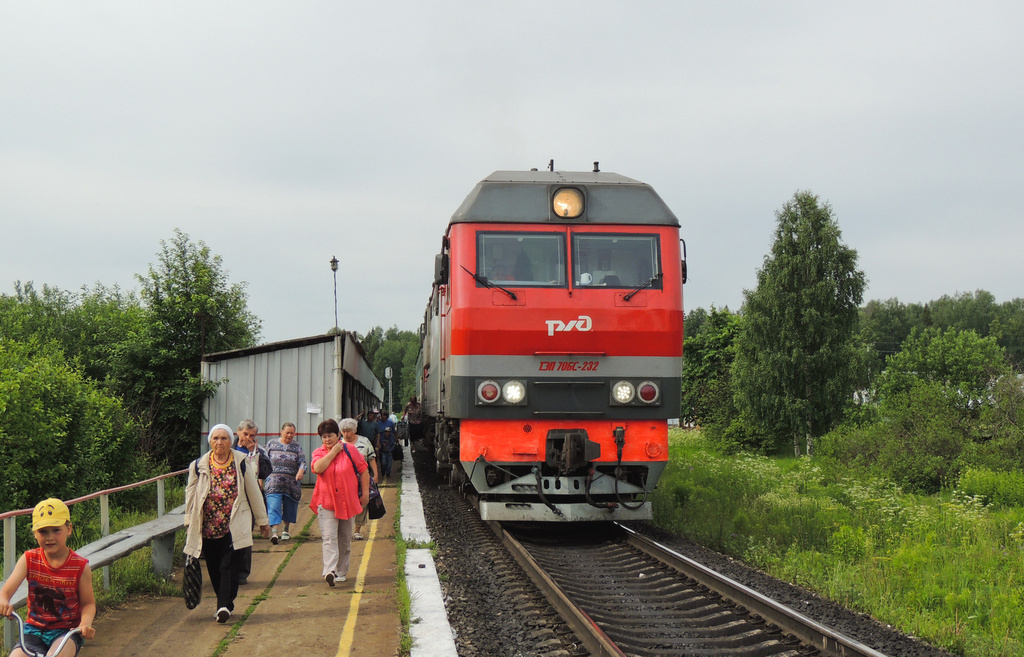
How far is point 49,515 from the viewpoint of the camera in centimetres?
409

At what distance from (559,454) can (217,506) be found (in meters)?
4.00

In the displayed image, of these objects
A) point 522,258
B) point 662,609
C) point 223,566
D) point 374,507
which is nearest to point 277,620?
point 223,566

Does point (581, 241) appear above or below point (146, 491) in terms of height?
above

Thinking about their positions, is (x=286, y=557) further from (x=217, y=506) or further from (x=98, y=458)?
(x=98, y=458)

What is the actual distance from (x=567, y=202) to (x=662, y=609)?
475 centimetres

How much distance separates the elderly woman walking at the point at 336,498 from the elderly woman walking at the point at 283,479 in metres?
2.12

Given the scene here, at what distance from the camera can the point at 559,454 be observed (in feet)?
29.8

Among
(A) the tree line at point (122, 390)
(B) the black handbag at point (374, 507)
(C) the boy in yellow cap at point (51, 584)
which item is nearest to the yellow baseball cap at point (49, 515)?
(C) the boy in yellow cap at point (51, 584)

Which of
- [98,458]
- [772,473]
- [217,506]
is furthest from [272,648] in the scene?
[772,473]

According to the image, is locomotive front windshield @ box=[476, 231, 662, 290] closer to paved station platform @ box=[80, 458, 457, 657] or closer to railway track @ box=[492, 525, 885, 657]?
railway track @ box=[492, 525, 885, 657]

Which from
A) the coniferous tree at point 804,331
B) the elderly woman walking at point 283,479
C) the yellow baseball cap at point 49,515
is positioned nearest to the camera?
the yellow baseball cap at point 49,515

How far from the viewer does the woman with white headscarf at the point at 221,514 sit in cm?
602

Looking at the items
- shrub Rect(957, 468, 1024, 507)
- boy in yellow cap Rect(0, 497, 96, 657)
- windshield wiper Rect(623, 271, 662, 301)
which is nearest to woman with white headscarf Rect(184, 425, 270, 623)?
boy in yellow cap Rect(0, 497, 96, 657)

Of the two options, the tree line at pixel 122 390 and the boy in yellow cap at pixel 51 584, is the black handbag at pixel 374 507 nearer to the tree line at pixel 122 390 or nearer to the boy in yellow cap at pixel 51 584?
the boy in yellow cap at pixel 51 584
